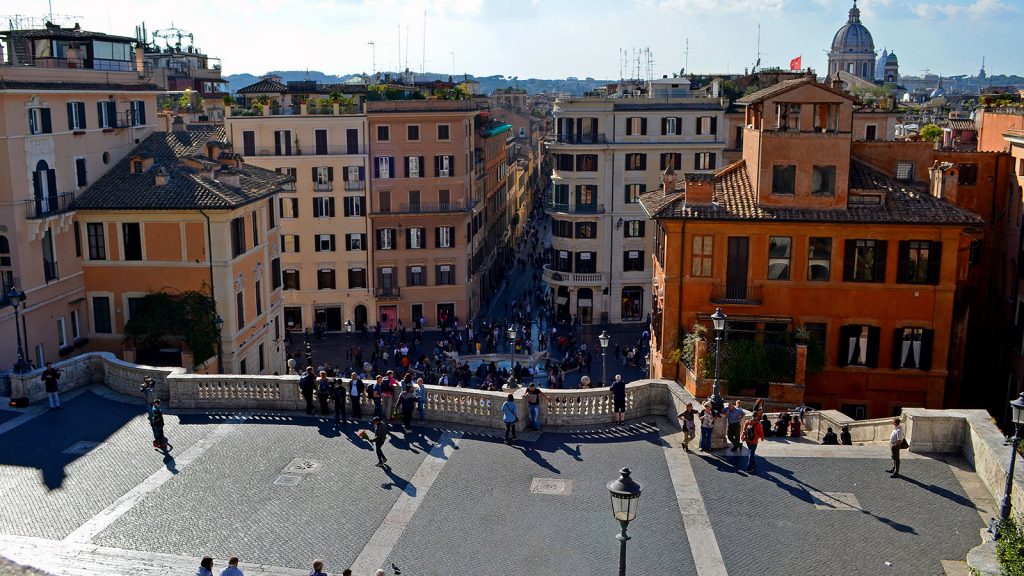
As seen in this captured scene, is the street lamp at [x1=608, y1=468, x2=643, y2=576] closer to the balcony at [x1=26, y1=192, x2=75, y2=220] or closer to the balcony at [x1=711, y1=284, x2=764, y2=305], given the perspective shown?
the balcony at [x1=711, y1=284, x2=764, y2=305]

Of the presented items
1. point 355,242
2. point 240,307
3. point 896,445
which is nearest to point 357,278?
point 355,242

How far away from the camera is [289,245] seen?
223ft

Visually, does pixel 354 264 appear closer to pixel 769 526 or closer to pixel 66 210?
pixel 66 210

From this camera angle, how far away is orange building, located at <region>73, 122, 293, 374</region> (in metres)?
39.2

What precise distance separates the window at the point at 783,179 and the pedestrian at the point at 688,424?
1377 cm

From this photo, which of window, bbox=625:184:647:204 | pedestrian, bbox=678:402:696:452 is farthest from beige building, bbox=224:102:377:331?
pedestrian, bbox=678:402:696:452

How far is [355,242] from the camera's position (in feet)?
226

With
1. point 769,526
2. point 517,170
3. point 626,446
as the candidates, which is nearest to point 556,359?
point 626,446

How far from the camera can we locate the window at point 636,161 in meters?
70.4

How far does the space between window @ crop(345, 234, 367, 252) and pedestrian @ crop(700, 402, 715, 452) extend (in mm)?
47470

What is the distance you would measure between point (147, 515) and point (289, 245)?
1889 inches

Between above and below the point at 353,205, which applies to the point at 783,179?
above

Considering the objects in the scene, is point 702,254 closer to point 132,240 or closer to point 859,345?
point 859,345

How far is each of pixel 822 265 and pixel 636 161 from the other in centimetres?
3610
